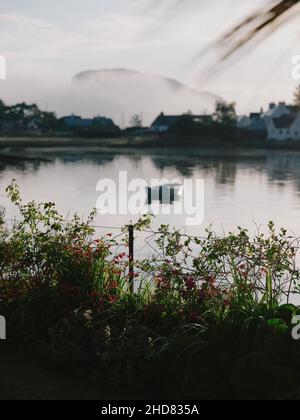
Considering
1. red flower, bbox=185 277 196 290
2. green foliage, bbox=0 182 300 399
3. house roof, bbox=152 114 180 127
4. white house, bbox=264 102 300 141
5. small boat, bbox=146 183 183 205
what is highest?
house roof, bbox=152 114 180 127

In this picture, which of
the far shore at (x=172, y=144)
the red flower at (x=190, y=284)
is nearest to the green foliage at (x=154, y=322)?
the red flower at (x=190, y=284)

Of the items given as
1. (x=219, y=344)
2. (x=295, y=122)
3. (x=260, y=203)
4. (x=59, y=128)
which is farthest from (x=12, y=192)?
(x=59, y=128)

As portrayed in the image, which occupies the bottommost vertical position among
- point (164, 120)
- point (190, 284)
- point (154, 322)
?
point (154, 322)

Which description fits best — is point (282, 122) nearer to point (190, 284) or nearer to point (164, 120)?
point (164, 120)

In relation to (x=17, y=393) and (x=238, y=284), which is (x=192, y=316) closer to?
(x=238, y=284)

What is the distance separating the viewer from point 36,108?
566 feet

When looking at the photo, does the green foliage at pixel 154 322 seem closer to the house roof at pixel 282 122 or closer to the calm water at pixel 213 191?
the calm water at pixel 213 191

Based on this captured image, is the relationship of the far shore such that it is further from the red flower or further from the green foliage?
the red flower

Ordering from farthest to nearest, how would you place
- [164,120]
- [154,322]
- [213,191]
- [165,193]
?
[164,120]
[213,191]
[165,193]
[154,322]

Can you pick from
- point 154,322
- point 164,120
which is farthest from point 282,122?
point 154,322

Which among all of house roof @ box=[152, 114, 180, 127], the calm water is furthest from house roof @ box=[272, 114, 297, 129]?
the calm water

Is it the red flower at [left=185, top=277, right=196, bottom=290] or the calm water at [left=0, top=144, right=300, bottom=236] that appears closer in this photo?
the red flower at [left=185, top=277, right=196, bottom=290]
